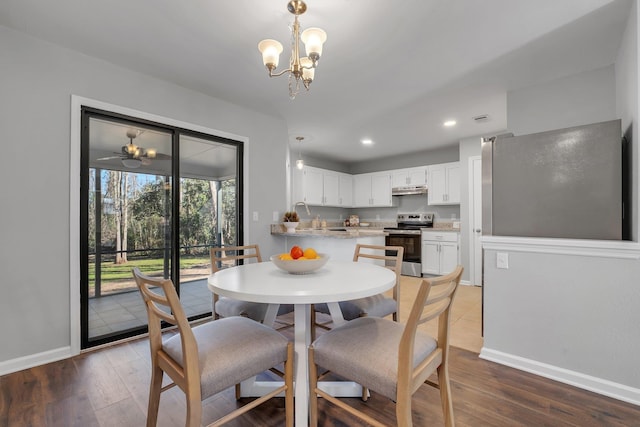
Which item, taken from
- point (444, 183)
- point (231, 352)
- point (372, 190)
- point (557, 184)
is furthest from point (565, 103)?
point (372, 190)

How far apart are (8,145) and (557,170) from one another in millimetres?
3877

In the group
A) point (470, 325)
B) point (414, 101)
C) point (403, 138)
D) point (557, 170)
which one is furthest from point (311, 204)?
point (557, 170)

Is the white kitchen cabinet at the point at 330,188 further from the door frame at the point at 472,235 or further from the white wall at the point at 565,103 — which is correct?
the white wall at the point at 565,103

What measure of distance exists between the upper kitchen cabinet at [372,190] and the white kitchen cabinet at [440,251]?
125cm

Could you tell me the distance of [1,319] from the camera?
2.00 metres

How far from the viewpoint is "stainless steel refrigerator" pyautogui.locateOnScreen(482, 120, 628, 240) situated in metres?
1.89

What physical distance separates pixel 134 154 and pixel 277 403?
97.6 inches

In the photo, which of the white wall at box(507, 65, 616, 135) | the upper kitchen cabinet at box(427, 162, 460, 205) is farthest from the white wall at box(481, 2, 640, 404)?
the upper kitchen cabinet at box(427, 162, 460, 205)

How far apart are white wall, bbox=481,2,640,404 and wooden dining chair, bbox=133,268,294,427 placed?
1.75 meters

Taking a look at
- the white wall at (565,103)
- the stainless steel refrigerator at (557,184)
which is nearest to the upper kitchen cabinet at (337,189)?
the white wall at (565,103)

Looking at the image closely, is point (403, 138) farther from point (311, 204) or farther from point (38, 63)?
point (38, 63)

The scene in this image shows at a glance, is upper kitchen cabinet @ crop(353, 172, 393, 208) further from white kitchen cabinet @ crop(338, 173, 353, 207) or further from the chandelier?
the chandelier

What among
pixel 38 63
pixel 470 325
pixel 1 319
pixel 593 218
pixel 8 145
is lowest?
pixel 470 325

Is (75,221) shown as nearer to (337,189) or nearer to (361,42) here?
(361,42)
